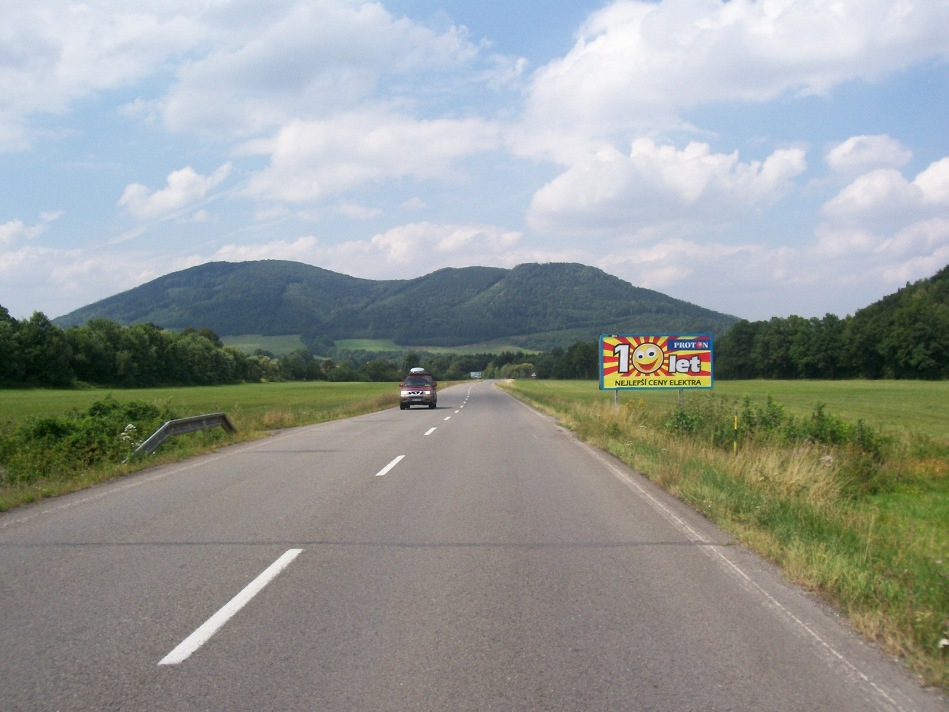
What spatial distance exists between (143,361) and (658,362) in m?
96.5

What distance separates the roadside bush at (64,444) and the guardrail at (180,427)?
0.98 feet

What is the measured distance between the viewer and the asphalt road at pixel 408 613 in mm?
4129

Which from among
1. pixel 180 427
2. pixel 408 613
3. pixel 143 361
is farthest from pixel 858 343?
pixel 408 613

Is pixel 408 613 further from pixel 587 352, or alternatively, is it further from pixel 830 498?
pixel 587 352

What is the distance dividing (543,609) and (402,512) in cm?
409

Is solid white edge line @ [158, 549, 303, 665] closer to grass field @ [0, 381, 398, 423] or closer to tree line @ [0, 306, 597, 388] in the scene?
grass field @ [0, 381, 398, 423]

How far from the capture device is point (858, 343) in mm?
106188

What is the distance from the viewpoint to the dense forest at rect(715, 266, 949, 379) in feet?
314

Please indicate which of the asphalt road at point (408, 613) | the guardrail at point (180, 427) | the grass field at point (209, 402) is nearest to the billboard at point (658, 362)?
the guardrail at point (180, 427)

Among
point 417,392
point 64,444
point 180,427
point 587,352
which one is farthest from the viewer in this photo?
point 587,352

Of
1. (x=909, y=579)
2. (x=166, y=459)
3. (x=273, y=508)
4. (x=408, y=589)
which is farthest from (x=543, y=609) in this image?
(x=166, y=459)

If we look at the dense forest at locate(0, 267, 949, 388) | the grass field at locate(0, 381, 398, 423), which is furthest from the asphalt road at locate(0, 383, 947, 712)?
the dense forest at locate(0, 267, 949, 388)

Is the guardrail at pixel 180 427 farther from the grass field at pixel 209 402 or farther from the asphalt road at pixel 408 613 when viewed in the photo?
the asphalt road at pixel 408 613

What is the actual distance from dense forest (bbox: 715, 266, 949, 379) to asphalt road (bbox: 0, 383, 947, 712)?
10137 cm
